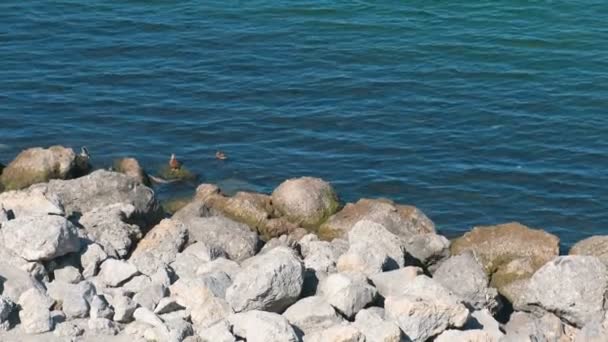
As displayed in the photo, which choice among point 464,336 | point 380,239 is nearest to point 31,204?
point 380,239

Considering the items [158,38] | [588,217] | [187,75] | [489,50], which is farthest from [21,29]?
[588,217]

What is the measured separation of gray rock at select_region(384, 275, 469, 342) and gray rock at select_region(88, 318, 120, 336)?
6.06 metres

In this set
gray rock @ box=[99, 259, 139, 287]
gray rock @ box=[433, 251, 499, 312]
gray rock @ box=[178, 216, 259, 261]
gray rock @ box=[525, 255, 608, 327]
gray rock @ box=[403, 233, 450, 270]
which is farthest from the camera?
gray rock @ box=[403, 233, 450, 270]

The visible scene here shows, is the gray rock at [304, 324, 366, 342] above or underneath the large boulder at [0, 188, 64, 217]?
underneath

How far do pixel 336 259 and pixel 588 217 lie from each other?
12.3 metres

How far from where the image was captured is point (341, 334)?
1057 inches

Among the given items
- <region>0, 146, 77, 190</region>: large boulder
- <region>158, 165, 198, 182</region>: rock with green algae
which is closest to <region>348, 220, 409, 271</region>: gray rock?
<region>0, 146, 77, 190</region>: large boulder

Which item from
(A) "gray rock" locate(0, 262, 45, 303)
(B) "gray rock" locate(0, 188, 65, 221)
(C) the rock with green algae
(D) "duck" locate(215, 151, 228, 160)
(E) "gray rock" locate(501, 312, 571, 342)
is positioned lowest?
(C) the rock with green algae

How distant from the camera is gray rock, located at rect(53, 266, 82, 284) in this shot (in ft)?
97.4

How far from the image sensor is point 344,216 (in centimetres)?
3675

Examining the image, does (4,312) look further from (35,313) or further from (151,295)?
(151,295)

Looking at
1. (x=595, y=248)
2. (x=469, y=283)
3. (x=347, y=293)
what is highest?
(x=347, y=293)

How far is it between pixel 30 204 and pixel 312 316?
9125 mm

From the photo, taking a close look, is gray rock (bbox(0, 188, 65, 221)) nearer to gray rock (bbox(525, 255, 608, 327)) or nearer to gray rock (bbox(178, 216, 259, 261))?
gray rock (bbox(178, 216, 259, 261))
